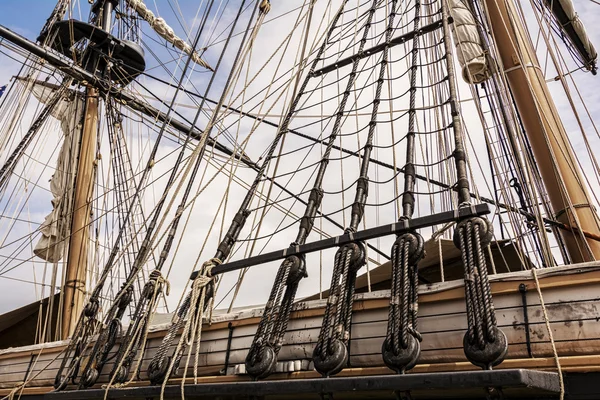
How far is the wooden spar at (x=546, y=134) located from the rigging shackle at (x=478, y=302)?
1627 mm

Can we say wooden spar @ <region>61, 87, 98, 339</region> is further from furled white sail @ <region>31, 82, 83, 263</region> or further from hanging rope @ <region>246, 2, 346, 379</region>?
hanging rope @ <region>246, 2, 346, 379</region>

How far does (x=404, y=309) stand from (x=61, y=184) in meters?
9.13

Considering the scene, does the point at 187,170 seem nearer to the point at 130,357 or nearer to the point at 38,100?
the point at 130,357

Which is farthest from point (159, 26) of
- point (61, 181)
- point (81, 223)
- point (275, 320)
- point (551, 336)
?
point (551, 336)

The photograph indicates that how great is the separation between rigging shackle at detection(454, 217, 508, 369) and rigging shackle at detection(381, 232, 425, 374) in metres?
0.20

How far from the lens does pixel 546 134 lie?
14.2ft

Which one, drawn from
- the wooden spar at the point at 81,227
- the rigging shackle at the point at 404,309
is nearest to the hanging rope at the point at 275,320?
the rigging shackle at the point at 404,309

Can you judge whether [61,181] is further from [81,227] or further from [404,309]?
[404,309]

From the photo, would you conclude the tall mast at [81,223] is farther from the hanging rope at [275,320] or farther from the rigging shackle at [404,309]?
the rigging shackle at [404,309]

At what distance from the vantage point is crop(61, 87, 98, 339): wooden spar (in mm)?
8555

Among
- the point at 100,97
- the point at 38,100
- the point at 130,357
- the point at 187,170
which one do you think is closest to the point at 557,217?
the point at 187,170

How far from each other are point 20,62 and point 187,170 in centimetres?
831

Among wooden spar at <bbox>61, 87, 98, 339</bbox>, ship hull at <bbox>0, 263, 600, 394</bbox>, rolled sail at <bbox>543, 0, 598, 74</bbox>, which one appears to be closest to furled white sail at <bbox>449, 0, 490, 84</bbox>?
rolled sail at <bbox>543, 0, 598, 74</bbox>

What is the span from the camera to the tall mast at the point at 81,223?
28.1 ft
